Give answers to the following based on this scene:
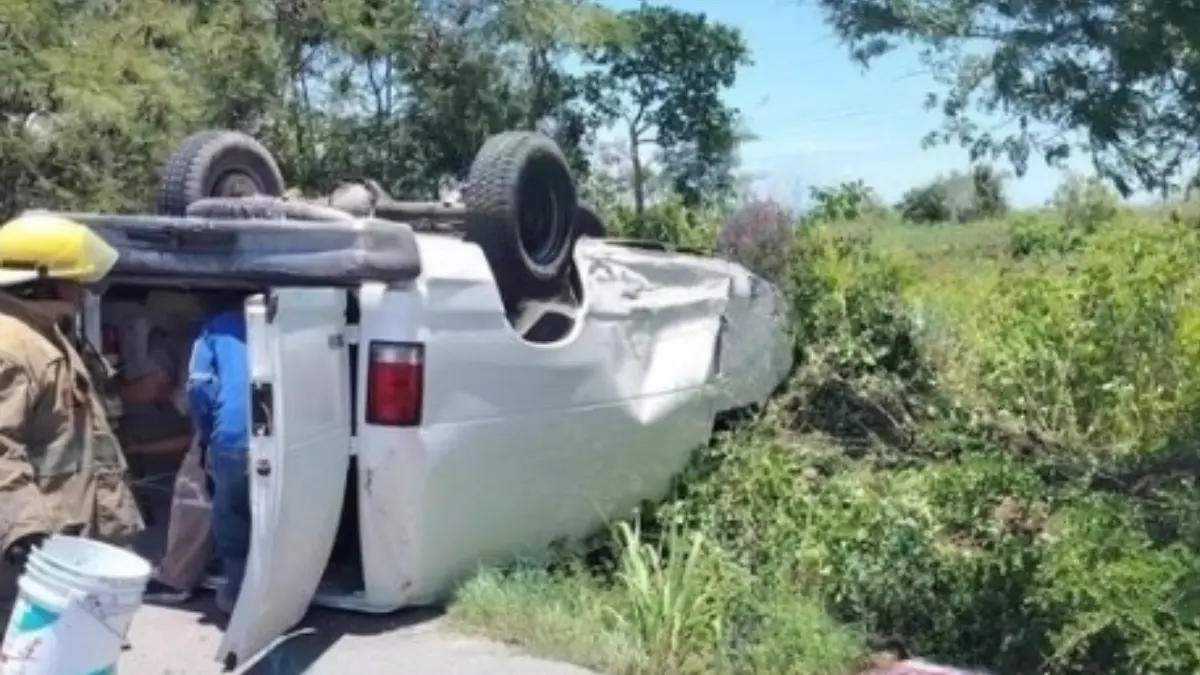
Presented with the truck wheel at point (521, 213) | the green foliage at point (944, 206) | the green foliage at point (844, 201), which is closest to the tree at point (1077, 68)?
the truck wheel at point (521, 213)

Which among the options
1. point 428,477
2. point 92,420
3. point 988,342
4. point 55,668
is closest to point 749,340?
point 988,342

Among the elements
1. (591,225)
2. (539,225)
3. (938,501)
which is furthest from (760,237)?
(539,225)

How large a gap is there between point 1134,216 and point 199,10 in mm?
9004

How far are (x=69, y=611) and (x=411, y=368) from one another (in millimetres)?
1867

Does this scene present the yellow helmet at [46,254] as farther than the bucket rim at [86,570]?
Yes

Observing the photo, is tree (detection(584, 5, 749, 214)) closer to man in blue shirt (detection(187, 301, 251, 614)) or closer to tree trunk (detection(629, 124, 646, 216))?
tree trunk (detection(629, 124, 646, 216))

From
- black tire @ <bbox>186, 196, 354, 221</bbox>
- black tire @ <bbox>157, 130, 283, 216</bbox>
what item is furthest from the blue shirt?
black tire @ <bbox>157, 130, 283, 216</bbox>

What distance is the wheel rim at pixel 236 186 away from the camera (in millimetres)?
7117

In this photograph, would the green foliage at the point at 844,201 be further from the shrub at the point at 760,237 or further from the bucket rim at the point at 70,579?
the bucket rim at the point at 70,579

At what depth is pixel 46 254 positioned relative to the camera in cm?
444

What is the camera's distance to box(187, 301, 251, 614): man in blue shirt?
5457 millimetres

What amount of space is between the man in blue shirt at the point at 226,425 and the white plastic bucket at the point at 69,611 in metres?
1.45

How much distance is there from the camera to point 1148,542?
625cm

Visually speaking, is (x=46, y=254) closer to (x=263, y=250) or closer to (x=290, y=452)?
(x=290, y=452)
